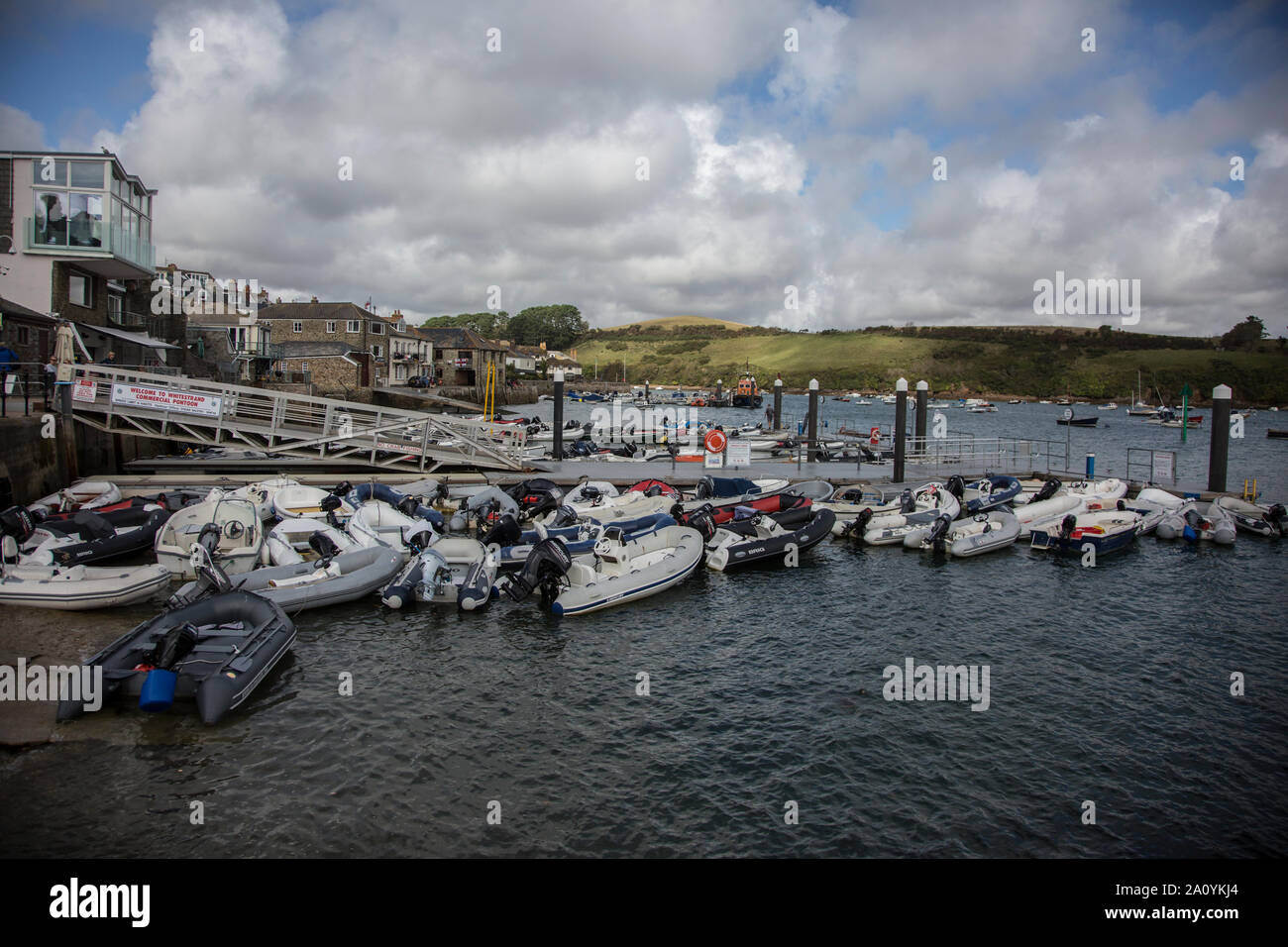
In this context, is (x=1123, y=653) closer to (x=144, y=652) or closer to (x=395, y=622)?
(x=395, y=622)

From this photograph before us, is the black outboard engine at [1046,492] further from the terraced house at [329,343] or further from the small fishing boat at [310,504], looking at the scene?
the terraced house at [329,343]

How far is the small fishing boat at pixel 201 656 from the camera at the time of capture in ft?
29.4

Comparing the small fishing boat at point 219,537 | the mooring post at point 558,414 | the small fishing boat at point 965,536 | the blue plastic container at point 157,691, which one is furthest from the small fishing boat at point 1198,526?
the blue plastic container at point 157,691

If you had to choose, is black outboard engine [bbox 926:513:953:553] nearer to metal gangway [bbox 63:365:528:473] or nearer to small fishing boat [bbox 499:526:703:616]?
small fishing boat [bbox 499:526:703:616]

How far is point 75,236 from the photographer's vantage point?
26375 millimetres

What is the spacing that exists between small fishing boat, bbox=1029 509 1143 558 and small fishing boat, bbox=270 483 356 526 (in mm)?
17051

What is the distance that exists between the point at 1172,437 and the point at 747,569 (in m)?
77.5

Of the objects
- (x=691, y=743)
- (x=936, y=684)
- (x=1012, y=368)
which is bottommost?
(x=691, y=743)

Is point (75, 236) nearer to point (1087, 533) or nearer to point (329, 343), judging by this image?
point (1087, 533)

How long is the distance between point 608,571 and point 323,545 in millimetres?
5647

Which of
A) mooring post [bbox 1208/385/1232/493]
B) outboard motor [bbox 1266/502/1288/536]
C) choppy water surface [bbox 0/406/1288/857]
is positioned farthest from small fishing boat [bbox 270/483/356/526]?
mooring post [bbox 1208/385/1232/493]

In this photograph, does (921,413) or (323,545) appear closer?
(323,545)
